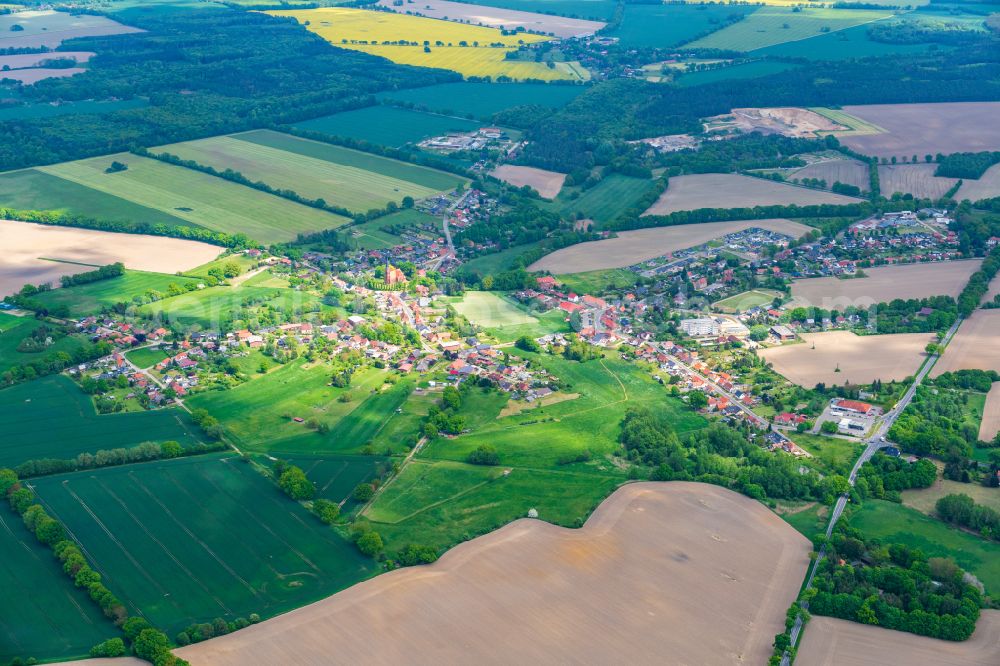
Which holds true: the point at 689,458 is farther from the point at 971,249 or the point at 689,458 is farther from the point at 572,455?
the point at 971,249

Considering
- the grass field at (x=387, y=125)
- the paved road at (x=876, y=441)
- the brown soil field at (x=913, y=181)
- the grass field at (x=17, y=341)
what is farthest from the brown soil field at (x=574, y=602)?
the grass field at (x=387, y=125)

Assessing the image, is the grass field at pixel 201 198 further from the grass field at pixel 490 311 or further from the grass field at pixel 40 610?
the grass field at pixel 40 610

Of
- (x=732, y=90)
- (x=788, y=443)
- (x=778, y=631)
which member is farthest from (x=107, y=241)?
(x=732, y=90)

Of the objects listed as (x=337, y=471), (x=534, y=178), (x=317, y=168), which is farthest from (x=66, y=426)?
(x=534, y=178)

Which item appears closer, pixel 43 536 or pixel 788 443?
pixel 43 536

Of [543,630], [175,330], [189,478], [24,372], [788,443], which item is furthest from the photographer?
[175,330]

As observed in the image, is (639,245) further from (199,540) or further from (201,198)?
(199,540)
